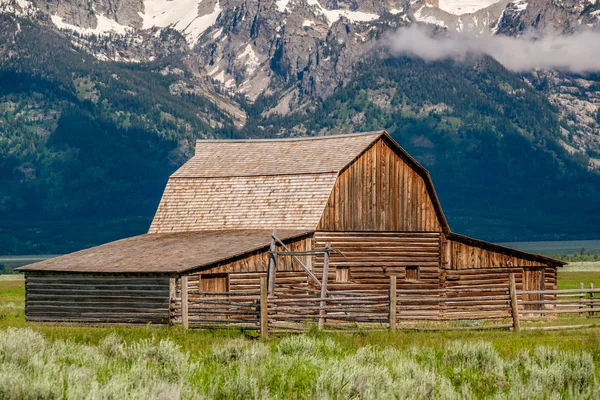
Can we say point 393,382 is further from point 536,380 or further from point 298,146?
point 298,146

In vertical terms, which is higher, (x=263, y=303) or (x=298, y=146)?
(x=298, y=146)

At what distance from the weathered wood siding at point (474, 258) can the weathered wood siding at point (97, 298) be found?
13.6 m

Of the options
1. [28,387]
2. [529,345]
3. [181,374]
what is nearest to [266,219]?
[529,345]

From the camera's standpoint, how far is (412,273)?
45.1m

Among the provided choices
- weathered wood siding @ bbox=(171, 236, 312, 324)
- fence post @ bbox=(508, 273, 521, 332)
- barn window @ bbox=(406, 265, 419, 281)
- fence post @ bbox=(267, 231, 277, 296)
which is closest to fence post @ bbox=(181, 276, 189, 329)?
weathered wood siding @ bbox=(171, 236, 312, 324)

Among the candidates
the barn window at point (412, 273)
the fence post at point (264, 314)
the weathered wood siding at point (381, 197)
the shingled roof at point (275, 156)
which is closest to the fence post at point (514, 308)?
the fence post at point (264, 314)

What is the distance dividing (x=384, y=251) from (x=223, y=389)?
2874 cm

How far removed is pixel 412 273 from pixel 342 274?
3.30 metres

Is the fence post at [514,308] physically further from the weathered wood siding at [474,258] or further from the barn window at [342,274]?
the weathered wood siding at [474,258]

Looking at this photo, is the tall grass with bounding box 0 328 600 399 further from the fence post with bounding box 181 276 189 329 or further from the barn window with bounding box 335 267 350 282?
the barn window with bounding box 335 267 350 282

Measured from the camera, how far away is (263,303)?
98.6 ft

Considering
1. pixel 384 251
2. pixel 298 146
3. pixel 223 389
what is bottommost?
pixel 223 389

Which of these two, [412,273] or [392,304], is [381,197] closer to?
[412,273]

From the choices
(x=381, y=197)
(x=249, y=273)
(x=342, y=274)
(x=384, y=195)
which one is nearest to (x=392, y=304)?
(x=249, y=273)
